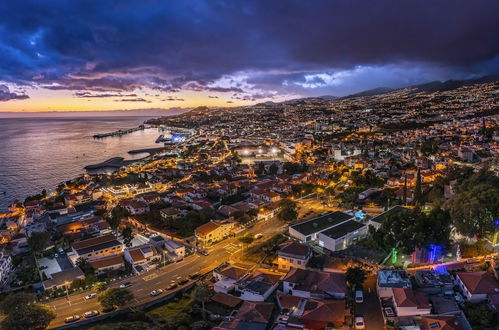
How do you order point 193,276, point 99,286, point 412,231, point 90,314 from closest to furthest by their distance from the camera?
point 90,314, point 412,231, point 99,286, point 193,276

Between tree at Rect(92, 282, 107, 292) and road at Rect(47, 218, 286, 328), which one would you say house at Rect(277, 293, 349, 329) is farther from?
tree at Rect(92, 282, 107, 292)

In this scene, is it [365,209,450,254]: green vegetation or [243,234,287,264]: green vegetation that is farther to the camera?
[243,234,287,264]: green vegetation

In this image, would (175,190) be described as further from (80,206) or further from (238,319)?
(238,319)

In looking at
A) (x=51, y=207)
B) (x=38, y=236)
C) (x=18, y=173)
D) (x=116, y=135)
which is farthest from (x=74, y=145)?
(x=38, y=236)

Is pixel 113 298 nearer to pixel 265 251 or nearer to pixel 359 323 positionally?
pixel 265 251

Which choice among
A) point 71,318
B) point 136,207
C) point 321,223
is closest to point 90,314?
point 71,318

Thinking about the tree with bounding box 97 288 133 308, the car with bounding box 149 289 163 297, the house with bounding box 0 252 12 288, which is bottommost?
the house with bounding box 0 252 12 288

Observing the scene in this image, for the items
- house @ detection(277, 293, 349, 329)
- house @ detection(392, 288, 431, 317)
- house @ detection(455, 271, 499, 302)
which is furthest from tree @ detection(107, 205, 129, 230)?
house @ detection(455, 271, 499, 302)
